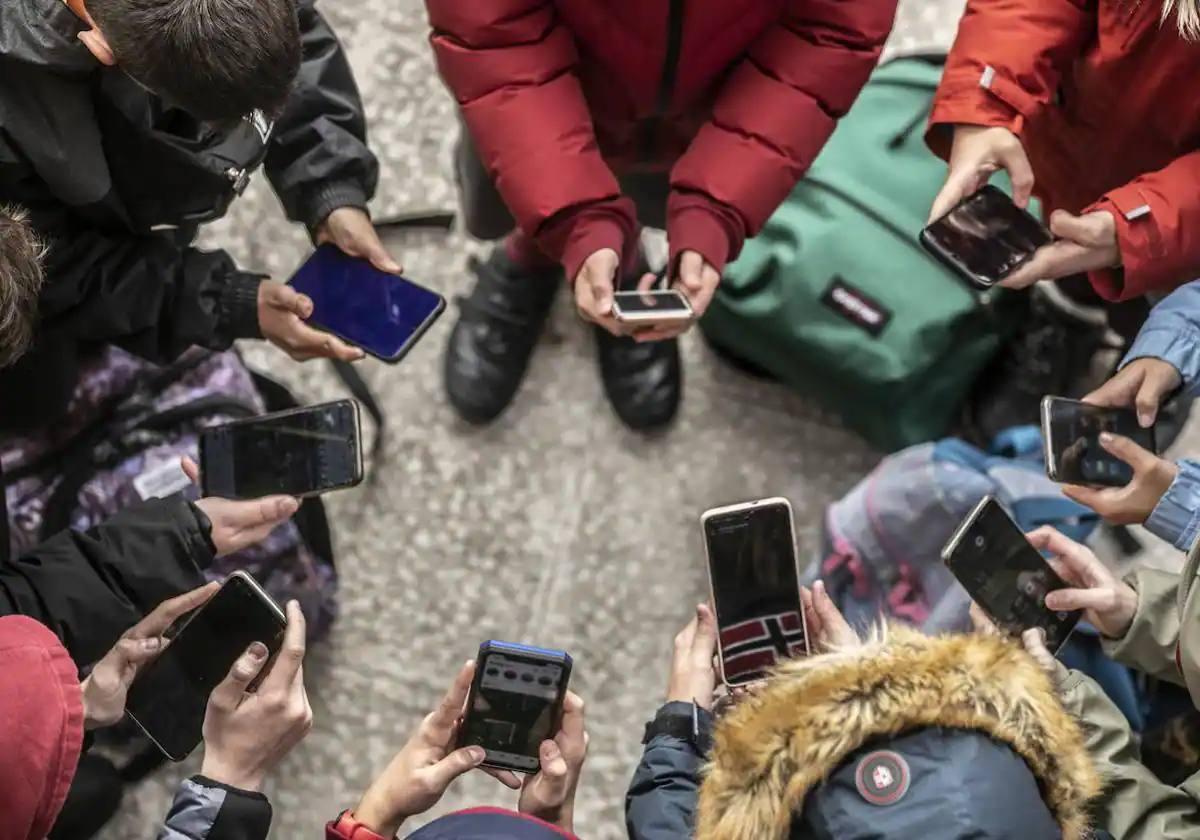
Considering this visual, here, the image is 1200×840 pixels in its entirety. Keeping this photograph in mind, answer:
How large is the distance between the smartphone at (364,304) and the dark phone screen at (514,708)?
1.47 feet

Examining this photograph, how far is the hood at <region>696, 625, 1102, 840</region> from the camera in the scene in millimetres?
849

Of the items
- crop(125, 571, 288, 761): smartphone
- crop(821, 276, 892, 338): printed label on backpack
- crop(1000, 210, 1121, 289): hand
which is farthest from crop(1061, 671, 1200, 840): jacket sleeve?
crop(125, 571, 288, 761): smartphone

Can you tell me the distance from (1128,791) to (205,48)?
1.10 meters

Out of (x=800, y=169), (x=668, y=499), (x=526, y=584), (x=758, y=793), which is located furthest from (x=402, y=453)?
(x=758, y=793)

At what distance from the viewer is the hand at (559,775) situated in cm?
114

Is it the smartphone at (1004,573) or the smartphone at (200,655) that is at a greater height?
the smartphone at (1004,573)

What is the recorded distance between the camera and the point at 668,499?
178 centimetres

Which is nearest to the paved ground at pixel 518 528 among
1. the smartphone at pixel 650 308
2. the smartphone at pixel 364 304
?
the smartphone at pixel 364 304

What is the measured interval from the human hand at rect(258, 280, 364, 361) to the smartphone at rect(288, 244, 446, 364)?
0.08ft

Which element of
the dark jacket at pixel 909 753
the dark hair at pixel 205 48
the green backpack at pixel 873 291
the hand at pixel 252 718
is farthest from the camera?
the green backpack at pixel 873 291

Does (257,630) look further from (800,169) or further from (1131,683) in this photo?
(1131,683)

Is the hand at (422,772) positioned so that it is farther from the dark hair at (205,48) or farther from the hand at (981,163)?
the hand at (981,163)

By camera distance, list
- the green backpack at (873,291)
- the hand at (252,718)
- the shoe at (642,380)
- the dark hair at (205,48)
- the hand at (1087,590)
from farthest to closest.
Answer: the shoe at (642,380) → the green backpack at (873,291) → the hand at (1087,590) → the hand at (252,718) → the dark hair at (205,48)

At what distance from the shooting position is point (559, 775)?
44.5 inches
